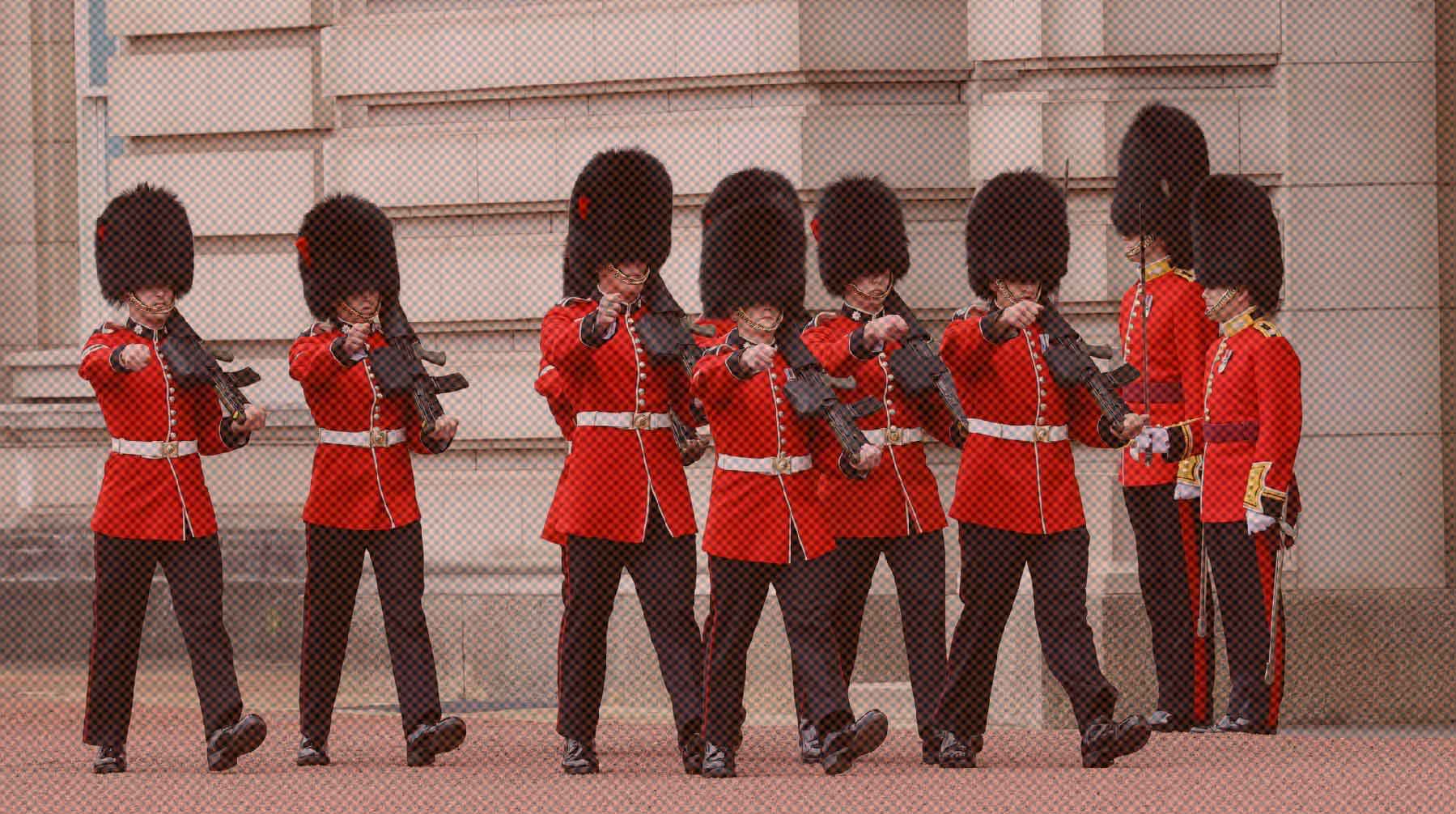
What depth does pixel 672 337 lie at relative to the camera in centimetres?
917

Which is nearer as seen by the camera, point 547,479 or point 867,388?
point 867,388

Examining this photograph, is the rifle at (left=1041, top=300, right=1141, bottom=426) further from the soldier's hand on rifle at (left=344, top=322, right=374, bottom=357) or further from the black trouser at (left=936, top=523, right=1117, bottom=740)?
Answer: the soldier's hand on rifle at (left=344, top=322, right=374, bottom=357)

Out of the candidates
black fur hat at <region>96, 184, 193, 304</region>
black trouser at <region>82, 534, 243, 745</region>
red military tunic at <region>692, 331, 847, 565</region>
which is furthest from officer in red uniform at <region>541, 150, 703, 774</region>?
black fur hat at <region>96, 184, 193, 304</region>

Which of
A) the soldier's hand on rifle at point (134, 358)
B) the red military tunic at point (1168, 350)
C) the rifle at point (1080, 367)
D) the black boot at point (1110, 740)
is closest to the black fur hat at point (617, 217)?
the rifle at point (1080, 367)

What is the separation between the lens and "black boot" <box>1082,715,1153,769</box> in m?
8.91

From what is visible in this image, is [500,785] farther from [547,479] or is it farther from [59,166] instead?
[59,166]

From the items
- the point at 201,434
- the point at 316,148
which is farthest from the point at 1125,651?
the point at 316,148

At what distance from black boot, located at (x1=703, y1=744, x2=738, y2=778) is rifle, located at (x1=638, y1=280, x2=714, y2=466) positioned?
2.84 ft

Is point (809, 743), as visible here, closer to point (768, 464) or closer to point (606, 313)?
point (768, 464)

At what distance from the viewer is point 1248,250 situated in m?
10.1

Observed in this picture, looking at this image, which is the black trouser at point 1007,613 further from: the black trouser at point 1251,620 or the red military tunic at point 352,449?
the red military tunic at point 352,449

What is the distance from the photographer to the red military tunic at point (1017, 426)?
30.2 feet

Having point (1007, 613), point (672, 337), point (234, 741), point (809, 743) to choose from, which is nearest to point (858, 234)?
point (672, 337)

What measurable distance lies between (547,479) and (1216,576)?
9.18 feet
